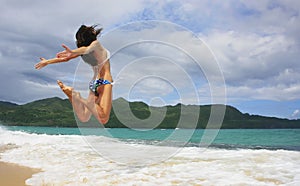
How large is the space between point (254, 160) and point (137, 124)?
5403 millimetres

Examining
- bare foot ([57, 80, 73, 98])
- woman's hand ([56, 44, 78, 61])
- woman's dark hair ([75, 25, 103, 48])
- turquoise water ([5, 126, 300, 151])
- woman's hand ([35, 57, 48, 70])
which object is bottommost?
turquoise water ([5, 126, 300, 151])

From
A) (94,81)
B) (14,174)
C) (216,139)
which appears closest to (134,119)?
(94,81)

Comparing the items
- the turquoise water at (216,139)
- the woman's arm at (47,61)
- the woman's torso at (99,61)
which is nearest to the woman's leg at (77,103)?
the woman's arm at (47,61)

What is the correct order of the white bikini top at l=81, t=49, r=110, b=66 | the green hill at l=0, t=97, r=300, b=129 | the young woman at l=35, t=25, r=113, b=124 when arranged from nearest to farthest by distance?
1. the young woman at l=35, t=25, r=113, b=124
2. the white bikini top at l=81, t=49, r=110, b=66
3. the green hill at l=0, t=97, r=300, b=129

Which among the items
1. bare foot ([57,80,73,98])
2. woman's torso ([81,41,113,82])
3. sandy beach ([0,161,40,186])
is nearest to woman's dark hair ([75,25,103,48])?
woman's torso ([81,41,113,82])

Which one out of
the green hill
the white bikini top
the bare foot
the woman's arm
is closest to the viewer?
the woman's arm

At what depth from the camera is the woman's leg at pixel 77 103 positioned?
5.63 m

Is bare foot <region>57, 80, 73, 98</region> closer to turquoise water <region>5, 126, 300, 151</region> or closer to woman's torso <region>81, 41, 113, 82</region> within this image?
woman's torso <region>81, 41, 113, 82</region>

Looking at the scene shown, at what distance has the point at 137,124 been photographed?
8.25 m

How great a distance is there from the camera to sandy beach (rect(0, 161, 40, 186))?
857 centimetres

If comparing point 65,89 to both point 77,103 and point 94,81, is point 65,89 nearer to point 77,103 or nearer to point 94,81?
point 77,103

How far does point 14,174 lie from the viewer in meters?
9.65

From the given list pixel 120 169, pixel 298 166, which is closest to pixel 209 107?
pixel 120 169

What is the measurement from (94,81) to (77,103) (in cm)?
62
